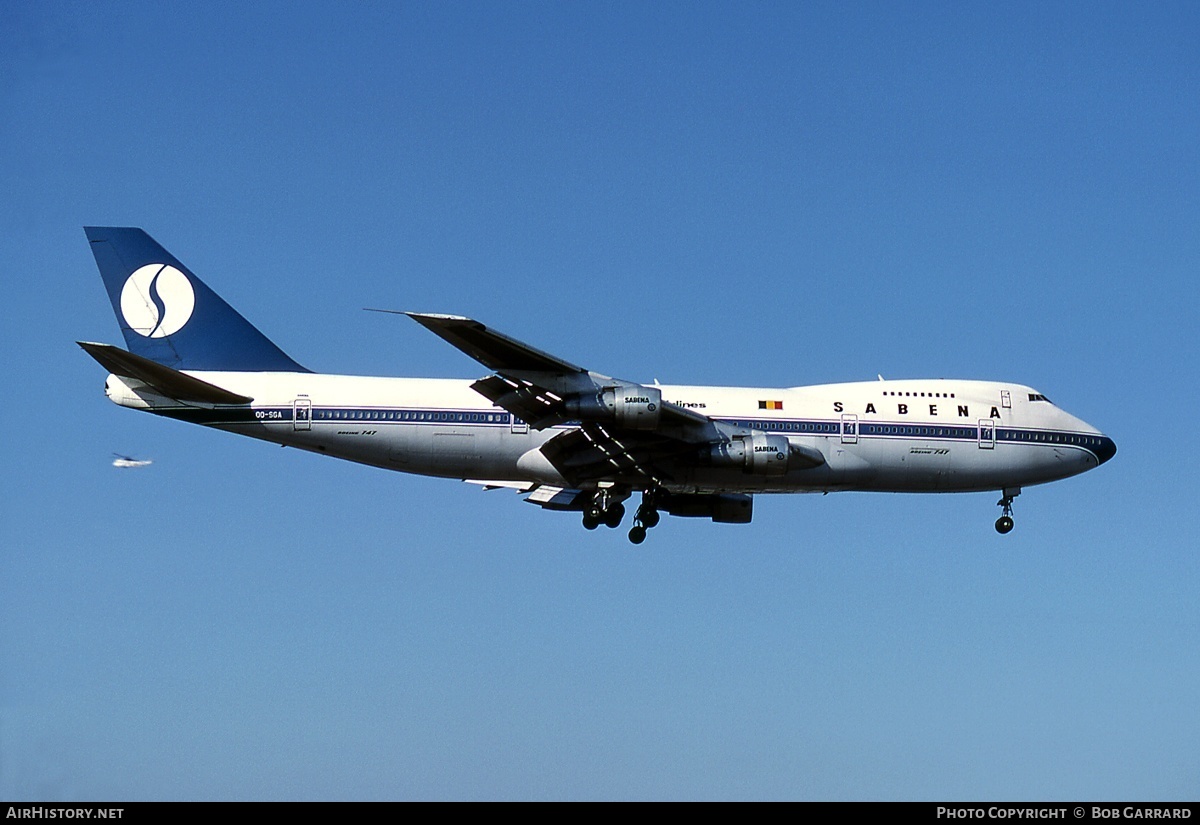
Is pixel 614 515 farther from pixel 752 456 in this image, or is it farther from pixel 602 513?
pixel 752 456

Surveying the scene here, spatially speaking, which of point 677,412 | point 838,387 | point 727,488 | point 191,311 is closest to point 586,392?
point 677,412

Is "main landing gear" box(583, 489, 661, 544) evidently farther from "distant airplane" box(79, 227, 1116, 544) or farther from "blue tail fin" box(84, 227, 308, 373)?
"blue tail fin" box(84, 227, 308, 373)

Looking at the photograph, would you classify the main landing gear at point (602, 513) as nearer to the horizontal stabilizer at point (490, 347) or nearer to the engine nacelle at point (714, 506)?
the engine nacelle at point (714, 506)

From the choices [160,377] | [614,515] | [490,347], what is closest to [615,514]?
[614,515]

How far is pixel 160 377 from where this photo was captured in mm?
42000

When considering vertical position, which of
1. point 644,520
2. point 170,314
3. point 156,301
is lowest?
point 644,520

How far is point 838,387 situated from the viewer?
47.0 metres

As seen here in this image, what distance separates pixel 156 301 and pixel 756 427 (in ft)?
65.3

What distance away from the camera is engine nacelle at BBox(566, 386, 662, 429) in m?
40.2

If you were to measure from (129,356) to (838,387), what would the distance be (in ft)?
73.0

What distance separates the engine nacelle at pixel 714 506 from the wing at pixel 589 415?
3.24 m

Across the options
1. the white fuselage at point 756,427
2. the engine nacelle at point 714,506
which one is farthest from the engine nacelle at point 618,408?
the engine nacelle at point 714,506
